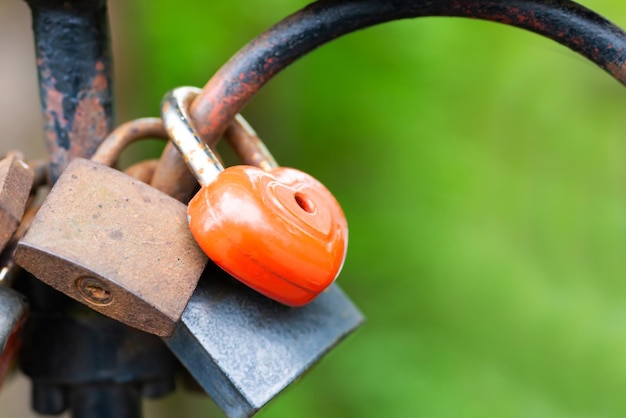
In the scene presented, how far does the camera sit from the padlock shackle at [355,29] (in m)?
0.41

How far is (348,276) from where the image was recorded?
1.20m

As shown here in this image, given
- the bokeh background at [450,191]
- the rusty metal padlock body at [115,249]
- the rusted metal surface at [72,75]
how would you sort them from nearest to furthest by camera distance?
1. the rusty metal padlock body at [115,249]
2. the rusted metal surface at [72,75]
3. the bokeh background at [450,191]

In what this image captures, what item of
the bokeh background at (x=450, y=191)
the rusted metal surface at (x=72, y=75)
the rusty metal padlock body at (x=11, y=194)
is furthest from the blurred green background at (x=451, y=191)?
the rusty metal padlock body at (x=11, y=194)

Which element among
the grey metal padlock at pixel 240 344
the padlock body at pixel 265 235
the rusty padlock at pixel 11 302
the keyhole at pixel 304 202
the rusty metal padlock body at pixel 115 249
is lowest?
the rusty padlock at pixel 11 302

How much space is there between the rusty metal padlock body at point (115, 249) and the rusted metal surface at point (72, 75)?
0.11 meters

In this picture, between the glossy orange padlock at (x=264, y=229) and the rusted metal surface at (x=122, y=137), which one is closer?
the glossy orange padlock at (x=264, y=229)

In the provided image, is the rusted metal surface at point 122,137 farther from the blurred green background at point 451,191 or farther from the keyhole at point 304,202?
the blurred green background at point 451,191

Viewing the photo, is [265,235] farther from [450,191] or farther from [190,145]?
[450,191]

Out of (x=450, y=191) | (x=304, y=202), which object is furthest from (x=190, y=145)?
(x=450, y=191)

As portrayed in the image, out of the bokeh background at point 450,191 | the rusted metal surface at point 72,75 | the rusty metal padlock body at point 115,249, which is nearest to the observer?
the rusty metal padlock body at point 115,249

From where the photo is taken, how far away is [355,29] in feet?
1.41

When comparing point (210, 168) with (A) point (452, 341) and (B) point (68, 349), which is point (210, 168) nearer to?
(B) point (68, 349)

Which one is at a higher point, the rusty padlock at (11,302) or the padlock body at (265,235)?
the padlock body at (265,235)

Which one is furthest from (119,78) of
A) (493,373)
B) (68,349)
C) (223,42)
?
(493,373)
